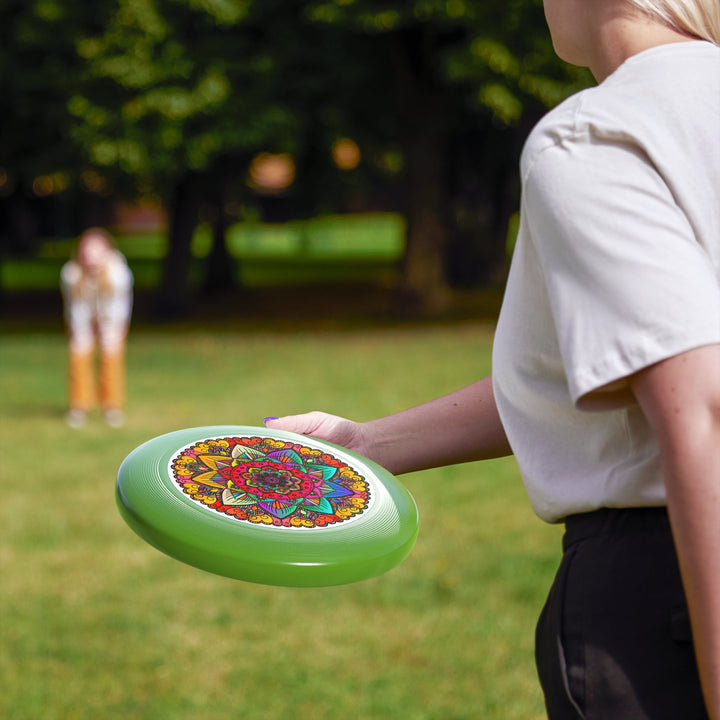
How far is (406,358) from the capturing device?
50.4 ft

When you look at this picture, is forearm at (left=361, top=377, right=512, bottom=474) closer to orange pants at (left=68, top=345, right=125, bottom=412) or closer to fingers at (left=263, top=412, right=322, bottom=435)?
fingers at (left=263, top=412, right=322, bottom=435)

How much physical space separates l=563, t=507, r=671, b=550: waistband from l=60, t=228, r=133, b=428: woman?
913 cm

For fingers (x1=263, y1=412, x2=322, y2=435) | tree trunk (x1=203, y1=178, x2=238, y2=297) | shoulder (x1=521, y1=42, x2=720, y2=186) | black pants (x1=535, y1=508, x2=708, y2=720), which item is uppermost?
shoulder (x1=521, y1=42, x2=720, y2=186)

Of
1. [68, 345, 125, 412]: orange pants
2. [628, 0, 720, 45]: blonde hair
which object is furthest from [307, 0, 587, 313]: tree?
[628, 0, 720, 45]: blonde hair

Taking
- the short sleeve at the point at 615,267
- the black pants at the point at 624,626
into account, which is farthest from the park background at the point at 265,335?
the short sleeve at the point at 615,267

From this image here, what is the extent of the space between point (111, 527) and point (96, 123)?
1171 cm

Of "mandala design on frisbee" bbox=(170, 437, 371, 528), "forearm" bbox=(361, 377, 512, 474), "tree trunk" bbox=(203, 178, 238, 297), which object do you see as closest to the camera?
"mandala design on frisbee" bbox=(170, 437, 371, 528)

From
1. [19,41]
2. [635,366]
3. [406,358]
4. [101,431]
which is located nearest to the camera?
[635,366]

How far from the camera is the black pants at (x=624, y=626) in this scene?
51.3 inches

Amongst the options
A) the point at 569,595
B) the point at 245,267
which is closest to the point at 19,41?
the point at 569,595

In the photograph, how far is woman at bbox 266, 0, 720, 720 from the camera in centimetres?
112

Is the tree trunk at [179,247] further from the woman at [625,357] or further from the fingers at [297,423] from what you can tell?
the woman at [625,357]

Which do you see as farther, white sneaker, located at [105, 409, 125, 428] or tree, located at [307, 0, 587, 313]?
tree, located at [307, 0, 587, 313]

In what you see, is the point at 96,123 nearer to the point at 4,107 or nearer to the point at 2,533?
the point at 4,107
